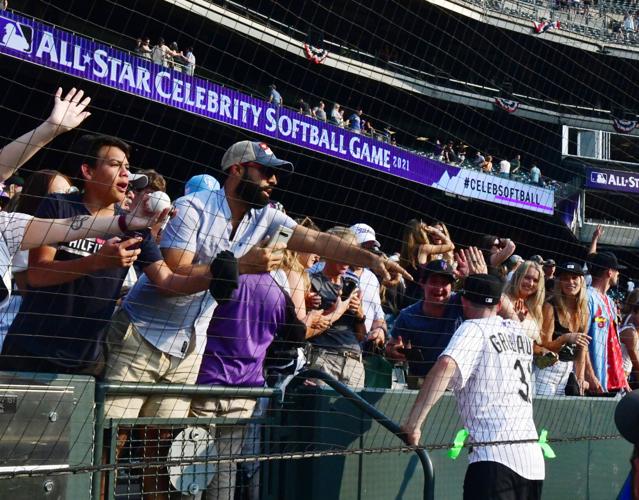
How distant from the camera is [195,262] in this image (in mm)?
4574

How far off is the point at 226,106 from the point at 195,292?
12957 mm

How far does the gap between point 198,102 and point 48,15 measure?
452 centimetres

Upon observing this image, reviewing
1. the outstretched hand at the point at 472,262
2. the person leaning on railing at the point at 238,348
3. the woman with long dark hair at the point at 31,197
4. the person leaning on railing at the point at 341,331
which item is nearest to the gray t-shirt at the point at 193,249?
the person leaning on railing at the point at 238,348

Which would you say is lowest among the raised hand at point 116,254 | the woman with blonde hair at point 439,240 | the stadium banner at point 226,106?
the raised hand at point 116,254

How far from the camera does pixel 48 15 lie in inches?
743

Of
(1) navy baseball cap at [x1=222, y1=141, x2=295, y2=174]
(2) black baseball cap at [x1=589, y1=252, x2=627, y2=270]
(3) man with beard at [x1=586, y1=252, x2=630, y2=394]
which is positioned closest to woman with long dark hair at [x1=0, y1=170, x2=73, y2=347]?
(1) navy baseball cap at [x1=222, y1=141, x2=295, y2=174]

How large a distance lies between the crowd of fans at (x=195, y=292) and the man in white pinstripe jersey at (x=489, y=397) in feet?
1.54

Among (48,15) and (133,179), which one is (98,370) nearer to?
(133,179)

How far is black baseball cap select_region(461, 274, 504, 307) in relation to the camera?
4793mm

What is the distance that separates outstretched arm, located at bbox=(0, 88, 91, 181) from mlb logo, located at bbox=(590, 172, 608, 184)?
28.9 metres

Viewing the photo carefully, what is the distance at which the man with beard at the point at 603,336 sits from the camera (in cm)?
729

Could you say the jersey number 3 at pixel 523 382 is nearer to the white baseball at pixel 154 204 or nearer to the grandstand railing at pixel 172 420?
the grandstand railing at pixel 172 420

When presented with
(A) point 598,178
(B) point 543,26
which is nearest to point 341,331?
(B) point 543,26

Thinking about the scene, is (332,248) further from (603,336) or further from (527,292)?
(603,336)
